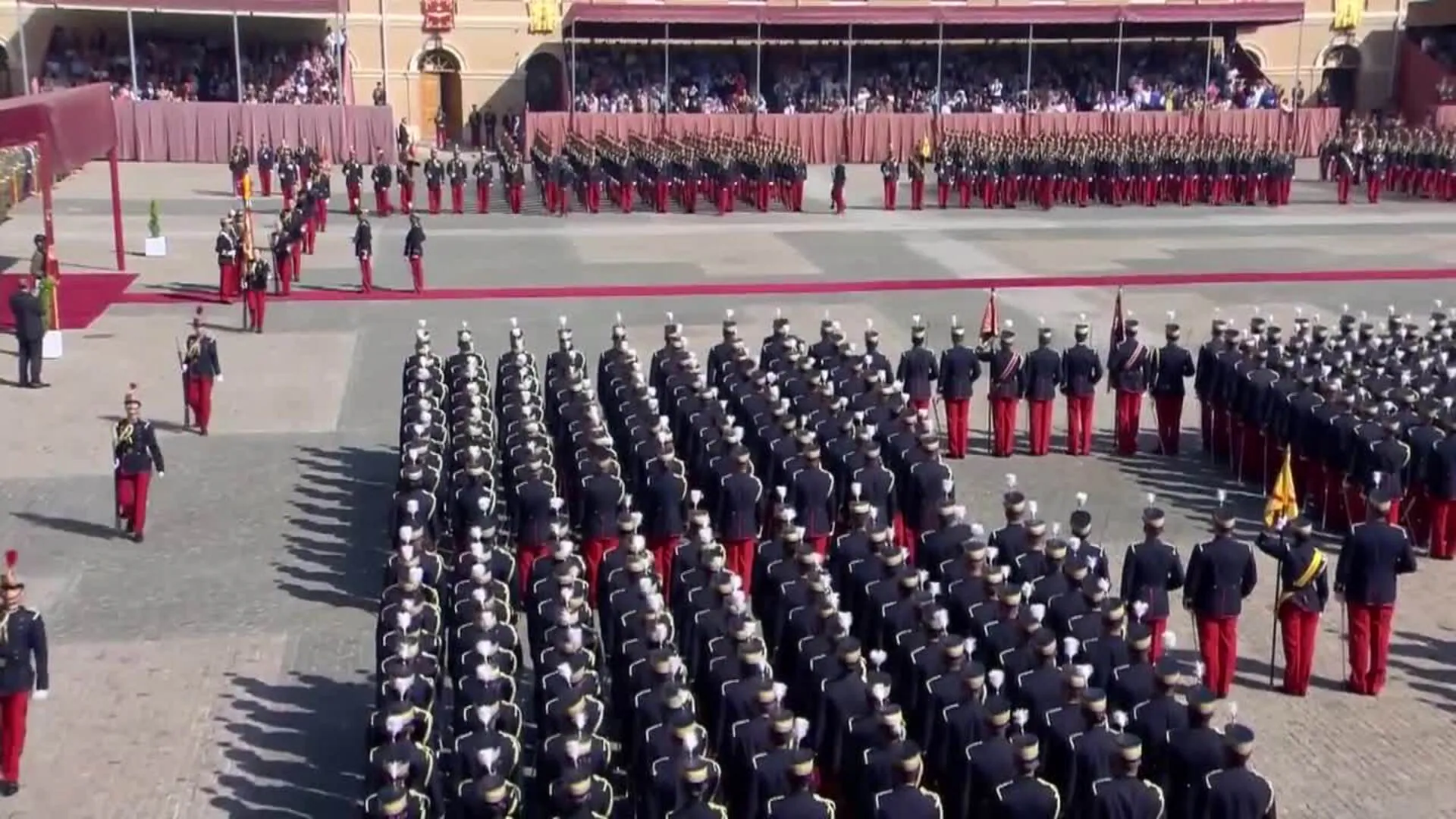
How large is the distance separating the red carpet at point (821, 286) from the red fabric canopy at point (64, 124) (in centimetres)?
226

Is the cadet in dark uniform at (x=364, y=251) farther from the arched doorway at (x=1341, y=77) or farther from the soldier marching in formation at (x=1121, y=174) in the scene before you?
the arched doorway at (x=1341, y=77)

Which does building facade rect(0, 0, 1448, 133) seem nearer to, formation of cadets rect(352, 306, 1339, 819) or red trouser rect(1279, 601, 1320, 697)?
formation of cadets rect(352, 306, 1339, 819)

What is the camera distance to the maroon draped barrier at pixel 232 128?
39.3m

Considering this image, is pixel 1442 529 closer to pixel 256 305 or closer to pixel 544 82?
pixel 256 305

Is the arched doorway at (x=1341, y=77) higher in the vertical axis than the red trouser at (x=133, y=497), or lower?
higher

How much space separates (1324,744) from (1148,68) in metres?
38.7

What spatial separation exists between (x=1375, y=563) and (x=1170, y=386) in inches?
211

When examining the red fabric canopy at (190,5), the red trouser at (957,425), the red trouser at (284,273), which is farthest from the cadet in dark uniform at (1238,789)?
the red fabric canopy at (190,5)

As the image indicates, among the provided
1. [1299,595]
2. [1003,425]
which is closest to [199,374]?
[1003,425]

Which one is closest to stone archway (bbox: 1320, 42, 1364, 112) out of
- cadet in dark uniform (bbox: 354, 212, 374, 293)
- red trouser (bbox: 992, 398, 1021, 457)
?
cadet in dark uniform (bbox: 354, 212, 374, 293)

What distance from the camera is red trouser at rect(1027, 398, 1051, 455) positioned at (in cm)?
1522

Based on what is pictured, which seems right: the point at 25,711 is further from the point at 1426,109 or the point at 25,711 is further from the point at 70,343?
the point at 1426,109

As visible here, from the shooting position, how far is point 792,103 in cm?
4294

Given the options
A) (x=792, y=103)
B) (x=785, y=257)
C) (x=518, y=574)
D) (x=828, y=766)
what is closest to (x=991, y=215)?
(x=785, y=257)
